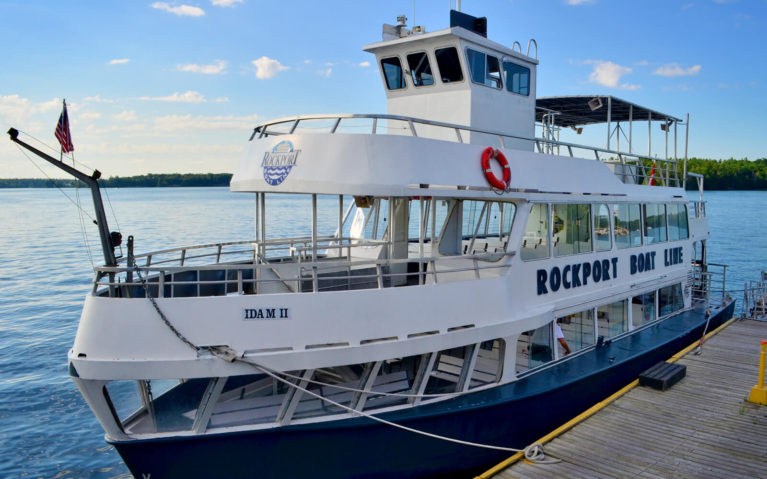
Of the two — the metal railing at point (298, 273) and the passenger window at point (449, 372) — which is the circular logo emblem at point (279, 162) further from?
the passenger window at point (449, 372)

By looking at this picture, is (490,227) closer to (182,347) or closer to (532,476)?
(532,476)

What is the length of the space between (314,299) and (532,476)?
349cm

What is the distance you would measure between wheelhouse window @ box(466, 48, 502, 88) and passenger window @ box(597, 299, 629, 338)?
4.90m

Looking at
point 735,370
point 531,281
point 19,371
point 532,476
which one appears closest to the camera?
point 532,476

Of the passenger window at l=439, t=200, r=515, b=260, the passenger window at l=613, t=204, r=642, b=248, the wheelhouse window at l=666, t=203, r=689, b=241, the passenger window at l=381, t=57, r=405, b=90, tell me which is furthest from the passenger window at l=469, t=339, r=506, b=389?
the wheelhouse window at l=666, t=203, r=689, b=241

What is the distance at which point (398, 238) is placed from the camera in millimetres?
9781

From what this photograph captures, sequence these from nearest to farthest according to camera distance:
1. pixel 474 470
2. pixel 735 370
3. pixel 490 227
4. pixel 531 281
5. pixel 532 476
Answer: pixel 532 476 → pixel 474 470 → pixel 531 281 → pixel 735 370 → pixel 490 227

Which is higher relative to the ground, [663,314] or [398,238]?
[398,238]

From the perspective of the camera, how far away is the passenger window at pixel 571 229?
9500 mm

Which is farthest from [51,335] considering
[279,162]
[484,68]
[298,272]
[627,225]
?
[627,225]

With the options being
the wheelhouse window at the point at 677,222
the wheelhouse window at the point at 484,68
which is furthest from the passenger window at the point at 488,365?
the wheelhouse window at the point at 677,222

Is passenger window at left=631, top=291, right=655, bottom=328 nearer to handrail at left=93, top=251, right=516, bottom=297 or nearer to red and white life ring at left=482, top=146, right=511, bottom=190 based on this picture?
handrail at left=93, top=251, right=516, bottom=297

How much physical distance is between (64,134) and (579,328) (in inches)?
348

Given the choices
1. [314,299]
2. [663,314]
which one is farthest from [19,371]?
[663,314]
